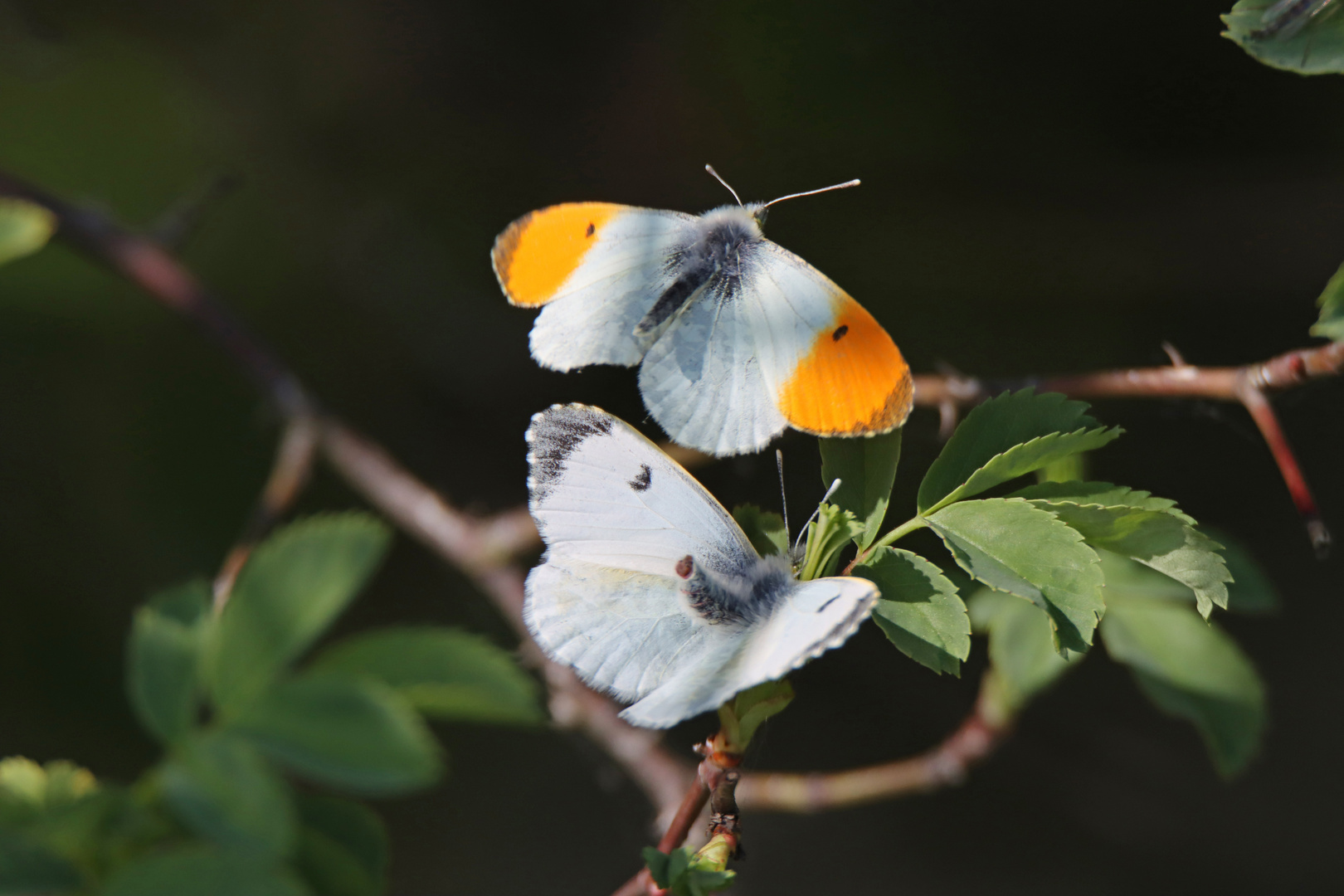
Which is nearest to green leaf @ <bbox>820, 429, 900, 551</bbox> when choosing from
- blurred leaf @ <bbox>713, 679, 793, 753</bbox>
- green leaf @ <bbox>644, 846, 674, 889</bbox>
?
blurred leaf @ <bbox>713, 679, 793, 753</bbox>

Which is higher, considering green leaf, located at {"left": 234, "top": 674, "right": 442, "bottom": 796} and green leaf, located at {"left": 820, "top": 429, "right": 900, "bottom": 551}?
green leaf, located at {"left": 820, "top": 429, "right": 900, "bottom": 551}

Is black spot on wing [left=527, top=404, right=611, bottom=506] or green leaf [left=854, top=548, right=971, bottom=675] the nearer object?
green leaf [left=854, top=548, right=971, bottom=675]

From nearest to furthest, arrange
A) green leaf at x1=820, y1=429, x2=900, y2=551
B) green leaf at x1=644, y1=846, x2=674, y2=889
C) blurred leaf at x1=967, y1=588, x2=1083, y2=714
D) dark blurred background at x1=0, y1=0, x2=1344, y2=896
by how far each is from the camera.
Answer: green leaf at x1=644, y1=846, x2=674, y2=889 < green leaf at x1=820, y1=429, x2=900, y2=551 < blurred leaf at x1=967, y1=588, x2=1083, y2=714 < dark blurred background at x1=0, y1=0, x2=1344, y2=896

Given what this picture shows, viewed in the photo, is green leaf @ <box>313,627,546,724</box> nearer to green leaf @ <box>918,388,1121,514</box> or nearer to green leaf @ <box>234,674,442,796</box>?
green leaf @ <box>234,674,442,796</box>

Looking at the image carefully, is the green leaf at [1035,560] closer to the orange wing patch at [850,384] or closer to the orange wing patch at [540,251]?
the orange wing patch at [850,384]

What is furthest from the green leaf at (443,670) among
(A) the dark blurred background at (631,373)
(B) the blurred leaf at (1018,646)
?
(A) the dark blurred background at (631,373)

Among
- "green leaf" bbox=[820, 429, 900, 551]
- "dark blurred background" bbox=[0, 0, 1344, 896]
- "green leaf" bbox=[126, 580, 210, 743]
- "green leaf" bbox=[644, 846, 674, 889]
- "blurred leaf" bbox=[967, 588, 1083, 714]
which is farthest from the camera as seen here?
"dark blurred background" bbox=[0, 0, 1344, 896]
